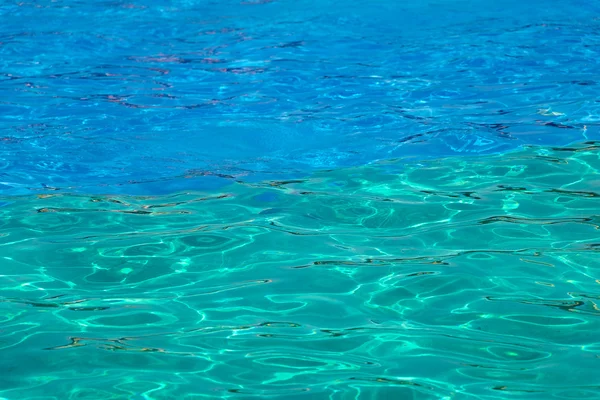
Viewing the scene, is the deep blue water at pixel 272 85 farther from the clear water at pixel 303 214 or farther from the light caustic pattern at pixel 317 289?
the light caustic pattern at pixel 317 289

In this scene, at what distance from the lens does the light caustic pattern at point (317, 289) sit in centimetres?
310

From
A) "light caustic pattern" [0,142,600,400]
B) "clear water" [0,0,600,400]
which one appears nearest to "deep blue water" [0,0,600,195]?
"clear water" [0,0,600,400]

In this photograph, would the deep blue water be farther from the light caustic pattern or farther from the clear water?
the light caustic pattern

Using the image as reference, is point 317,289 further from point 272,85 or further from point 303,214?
point 272,85

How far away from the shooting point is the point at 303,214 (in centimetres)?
488

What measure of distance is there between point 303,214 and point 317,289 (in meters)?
1.05

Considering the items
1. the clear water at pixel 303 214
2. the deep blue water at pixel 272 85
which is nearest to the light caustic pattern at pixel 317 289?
the clear water at pixel 303 214

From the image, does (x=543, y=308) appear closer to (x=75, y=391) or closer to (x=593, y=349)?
(x=593, y=349)

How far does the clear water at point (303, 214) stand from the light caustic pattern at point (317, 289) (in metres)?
0.01

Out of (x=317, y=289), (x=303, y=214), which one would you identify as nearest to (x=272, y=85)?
(x=303, y=214)

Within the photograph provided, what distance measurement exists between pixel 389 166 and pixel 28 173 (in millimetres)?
2562

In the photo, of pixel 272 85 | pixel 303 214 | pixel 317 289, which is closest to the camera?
pixel 317 289

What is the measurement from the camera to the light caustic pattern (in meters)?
3.10

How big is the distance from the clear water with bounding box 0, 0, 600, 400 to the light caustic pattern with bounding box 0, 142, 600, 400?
13 millimetres
